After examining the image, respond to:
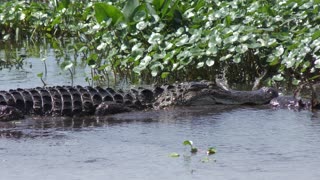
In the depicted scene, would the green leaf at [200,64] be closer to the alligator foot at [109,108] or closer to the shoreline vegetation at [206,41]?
the shoreline vegetation at [206,41]

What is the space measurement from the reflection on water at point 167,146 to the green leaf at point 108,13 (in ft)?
4.57

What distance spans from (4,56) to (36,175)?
25.1 ft

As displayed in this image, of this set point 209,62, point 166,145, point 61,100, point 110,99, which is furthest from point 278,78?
point 166,145

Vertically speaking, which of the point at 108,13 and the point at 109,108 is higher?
the point at 108,13

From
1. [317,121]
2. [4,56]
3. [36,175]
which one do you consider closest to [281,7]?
[317,121]

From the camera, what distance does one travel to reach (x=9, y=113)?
25.4 ft

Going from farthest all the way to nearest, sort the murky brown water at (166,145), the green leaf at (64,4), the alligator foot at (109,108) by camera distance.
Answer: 1. the green leaf at (64,4)
2. the alligator foot at (109,108)
3. the murky brown water at (166,145)

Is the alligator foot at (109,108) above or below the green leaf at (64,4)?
below

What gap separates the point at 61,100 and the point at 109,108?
46 cm

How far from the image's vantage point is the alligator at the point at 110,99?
26.6 feet

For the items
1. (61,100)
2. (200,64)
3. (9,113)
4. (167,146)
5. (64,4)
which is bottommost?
(167,146)

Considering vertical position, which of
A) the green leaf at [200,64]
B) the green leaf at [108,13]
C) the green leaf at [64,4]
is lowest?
the green leaf at [200,64]

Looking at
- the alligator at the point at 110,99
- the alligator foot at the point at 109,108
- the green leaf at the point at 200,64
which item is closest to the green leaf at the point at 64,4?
the alligator at the point at 110,99

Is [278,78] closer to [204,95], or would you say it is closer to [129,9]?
[204,95]
